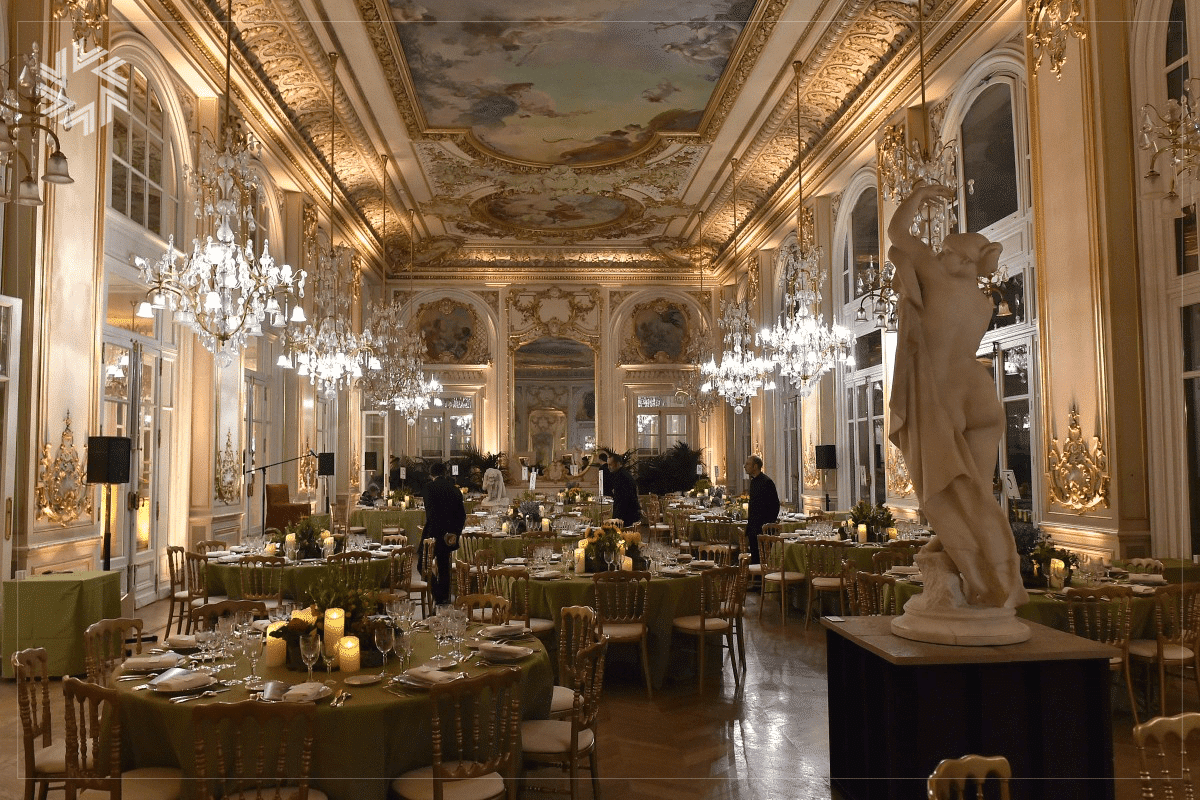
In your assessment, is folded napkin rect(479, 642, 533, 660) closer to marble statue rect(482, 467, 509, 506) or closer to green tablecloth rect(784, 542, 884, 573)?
green tablecloth rect(784, 542, 884, 573)

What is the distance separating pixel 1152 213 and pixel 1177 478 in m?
2.23

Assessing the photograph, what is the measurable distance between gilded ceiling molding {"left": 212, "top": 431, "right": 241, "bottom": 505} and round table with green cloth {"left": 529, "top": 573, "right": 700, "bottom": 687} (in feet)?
20.5

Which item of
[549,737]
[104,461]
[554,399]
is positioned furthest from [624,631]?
[554,399]

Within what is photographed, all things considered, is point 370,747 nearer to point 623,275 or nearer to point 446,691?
point 446,691

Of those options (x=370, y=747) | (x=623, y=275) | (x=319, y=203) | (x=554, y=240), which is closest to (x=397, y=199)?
(x=319, y=203)

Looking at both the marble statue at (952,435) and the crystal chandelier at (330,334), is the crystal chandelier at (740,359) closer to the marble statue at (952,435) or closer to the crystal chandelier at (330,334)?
the crystal chandelier at (330,334)

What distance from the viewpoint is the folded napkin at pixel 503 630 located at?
4.80 metres

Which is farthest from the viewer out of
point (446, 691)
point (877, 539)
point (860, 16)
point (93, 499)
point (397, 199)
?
point (397, 199)

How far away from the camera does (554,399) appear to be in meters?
26.8

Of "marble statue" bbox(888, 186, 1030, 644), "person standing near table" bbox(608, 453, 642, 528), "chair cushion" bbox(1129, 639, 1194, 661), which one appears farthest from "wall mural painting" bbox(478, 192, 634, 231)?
"marble statue" bbox(888, 186, 1030, 644)

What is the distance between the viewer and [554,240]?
2223cm

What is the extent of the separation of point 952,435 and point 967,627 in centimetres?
85

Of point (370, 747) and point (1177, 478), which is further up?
point (1177, 478)

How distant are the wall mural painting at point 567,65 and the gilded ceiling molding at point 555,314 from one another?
759 cm
